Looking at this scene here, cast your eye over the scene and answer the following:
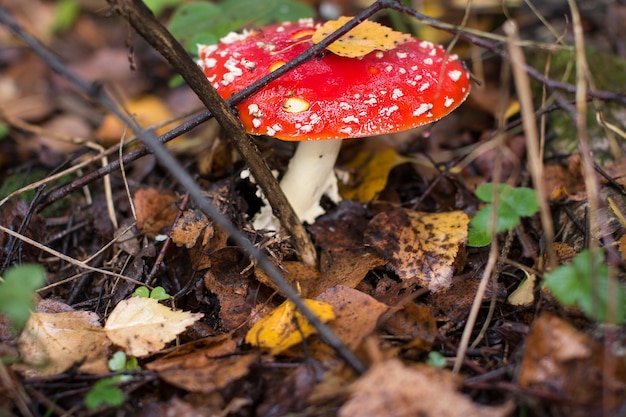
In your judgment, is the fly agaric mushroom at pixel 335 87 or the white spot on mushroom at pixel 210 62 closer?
the fly agaric mushroom at pixel 335 87

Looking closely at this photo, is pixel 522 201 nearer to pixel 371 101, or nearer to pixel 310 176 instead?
pixel 371 101

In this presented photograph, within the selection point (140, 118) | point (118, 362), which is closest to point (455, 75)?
point (118, 362)

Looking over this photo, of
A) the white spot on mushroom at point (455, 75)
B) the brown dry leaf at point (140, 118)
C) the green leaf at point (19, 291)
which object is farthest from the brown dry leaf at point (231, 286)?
the brown dry leaf at point (140, 118)

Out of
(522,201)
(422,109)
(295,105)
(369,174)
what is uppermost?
(295,105)

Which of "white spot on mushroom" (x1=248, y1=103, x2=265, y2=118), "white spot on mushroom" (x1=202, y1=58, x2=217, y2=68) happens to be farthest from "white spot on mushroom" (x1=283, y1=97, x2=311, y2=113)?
"white spot on mushroom" (x1=202, y1=58, x2=217, y2=68)

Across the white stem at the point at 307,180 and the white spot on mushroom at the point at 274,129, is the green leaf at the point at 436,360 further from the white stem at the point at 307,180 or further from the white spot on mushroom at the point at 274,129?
the white stem at the point at 307,180

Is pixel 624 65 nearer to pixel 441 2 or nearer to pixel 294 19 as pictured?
pixel 441 2

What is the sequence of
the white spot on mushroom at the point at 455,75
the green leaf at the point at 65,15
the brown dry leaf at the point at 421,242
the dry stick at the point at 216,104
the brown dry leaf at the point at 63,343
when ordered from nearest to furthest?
the dry stick at the point at 216,104 → the brown dry leaf at the point at 63,343 → the brown dry leaf at the point at 421,242 → the white spot on mushroom at the point at 455,75 → the green leaf at the point at 65,15
